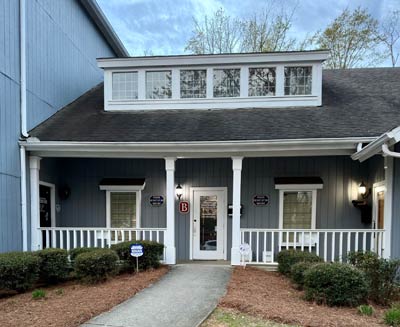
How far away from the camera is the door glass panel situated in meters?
8.73

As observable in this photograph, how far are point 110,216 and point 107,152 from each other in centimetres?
227

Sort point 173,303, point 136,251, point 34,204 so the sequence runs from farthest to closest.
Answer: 1. point 34,204
2. point 136,251
3. point 173,303

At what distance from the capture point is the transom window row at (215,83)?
29.2ft

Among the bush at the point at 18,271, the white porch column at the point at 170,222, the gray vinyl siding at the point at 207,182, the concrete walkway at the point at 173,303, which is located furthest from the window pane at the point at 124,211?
the bush at the point at 18,271

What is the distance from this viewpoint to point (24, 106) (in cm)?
754

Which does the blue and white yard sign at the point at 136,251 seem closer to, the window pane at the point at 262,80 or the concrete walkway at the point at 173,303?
the concrete walkway at the point at 173,303

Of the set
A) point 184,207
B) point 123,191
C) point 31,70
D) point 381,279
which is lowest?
point 381,279

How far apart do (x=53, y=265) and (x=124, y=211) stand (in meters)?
3.05

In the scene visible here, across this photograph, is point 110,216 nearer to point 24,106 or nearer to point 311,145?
point 24,106

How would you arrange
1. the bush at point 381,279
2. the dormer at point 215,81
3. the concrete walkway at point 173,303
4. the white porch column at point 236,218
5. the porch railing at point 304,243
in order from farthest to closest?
the dormer at point 215,81 < the porch railing at point 304,243 < the white porch column at point 236,218 < the bush at point 381,279 < the concrete walkway at point 173,303

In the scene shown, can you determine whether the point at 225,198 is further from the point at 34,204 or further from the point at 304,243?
the point at 34,204

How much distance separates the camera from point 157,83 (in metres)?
9.29

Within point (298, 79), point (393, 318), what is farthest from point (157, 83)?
point (393, 318)

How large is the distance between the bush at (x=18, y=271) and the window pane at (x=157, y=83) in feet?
16.9
